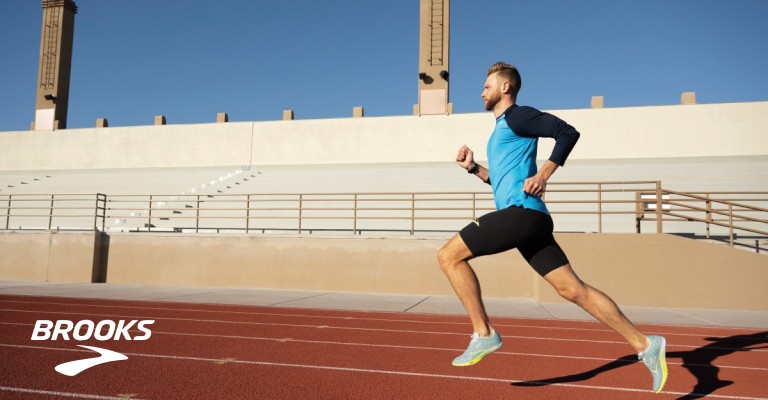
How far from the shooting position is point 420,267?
11.9m

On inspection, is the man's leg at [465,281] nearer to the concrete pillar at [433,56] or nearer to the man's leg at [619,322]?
the man's leg at [619,322]

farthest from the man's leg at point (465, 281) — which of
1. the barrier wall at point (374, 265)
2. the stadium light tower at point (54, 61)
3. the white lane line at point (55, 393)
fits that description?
the stadium light tower at point (54, 61)

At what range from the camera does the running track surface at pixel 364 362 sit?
11.6 feet

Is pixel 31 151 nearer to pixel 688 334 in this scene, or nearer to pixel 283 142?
pixel 283 142

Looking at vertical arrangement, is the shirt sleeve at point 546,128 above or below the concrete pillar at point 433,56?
below

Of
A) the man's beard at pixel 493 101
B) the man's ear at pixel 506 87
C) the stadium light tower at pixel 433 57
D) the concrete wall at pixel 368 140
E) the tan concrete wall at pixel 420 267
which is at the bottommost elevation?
the tan concrete wall at pixel 420 267

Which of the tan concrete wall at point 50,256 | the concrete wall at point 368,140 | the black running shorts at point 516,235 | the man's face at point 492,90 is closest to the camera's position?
the black running shorts at point 516,235

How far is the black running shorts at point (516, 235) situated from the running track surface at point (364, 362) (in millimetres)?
1030

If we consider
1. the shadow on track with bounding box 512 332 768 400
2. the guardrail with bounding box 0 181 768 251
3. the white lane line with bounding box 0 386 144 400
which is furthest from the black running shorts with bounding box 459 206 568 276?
the guardrail with bounding box 0 181 768 251

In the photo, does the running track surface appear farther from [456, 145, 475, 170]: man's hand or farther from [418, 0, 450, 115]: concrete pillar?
[418, 0, 450, 115]: concrete pillar

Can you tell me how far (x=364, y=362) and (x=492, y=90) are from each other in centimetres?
255

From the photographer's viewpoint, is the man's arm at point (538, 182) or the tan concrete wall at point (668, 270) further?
the tan concrete wall at point (668, 270)

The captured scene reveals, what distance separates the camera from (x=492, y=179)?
10.3 feet

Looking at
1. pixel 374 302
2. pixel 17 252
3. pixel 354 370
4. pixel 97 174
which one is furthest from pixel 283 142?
pixel 354 370
